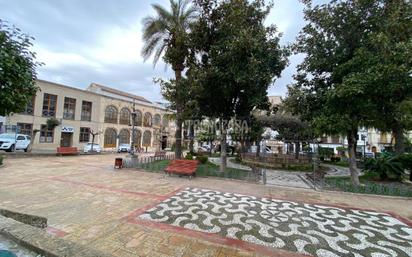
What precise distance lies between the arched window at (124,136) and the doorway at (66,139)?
7626mm

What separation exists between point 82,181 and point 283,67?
1029 cm

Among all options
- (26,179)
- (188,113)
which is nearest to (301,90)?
(188,113)

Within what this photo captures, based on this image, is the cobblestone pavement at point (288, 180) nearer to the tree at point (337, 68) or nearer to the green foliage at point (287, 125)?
the tree at point (337, 68)

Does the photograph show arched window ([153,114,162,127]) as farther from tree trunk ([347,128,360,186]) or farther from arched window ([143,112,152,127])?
tree trunk ([347,128,360,186])

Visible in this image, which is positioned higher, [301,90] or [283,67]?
[283,67]

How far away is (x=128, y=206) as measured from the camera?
5531mm

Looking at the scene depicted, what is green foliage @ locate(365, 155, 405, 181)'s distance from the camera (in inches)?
417

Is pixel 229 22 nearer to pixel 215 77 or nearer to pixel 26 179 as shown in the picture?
pixel 215 77

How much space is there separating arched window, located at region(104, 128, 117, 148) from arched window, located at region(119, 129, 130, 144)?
117 cm

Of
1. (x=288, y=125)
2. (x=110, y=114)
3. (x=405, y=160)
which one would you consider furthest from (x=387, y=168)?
(x=110, y=114)

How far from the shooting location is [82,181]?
8312 mm

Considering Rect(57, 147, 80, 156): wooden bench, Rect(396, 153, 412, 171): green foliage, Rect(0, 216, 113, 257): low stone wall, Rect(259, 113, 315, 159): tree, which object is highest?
Rect(259, 113, 315, 159): tree

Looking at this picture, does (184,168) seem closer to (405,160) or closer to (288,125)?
(288,125)

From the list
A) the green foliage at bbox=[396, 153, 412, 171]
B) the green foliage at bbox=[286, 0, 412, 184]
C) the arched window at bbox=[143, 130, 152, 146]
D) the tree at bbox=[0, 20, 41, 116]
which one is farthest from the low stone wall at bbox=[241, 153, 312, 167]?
the arched window at bbox=[143, 130, 152, 146]
